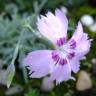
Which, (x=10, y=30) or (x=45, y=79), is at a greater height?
(x=10, y=30)

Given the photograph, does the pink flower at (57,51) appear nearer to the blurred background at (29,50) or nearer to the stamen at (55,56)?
the stamen at (55,56)

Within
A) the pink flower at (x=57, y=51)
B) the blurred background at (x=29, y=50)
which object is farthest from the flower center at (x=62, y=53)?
the blurred background at (x=29, y=50)

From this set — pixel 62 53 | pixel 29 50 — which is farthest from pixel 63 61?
pixel 29 50

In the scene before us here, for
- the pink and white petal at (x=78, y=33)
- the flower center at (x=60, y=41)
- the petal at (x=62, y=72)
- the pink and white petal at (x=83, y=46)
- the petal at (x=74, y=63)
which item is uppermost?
the pink and white petal at (x=78, y=33)

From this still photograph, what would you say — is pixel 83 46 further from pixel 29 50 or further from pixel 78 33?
pixel 29 50

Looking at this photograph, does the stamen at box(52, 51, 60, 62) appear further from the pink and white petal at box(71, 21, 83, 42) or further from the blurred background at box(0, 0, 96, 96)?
the blurred background at box(0, 0, 96, 96)

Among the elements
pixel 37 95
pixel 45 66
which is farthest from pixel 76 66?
pixel 37 95

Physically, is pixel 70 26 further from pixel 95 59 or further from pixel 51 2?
pixel 51 2
